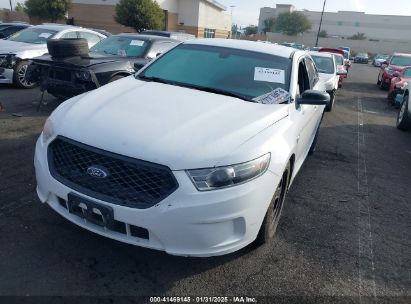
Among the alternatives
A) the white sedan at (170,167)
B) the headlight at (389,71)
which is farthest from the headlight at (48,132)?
the headlight at (389,71)

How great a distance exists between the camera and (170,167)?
7.62ft

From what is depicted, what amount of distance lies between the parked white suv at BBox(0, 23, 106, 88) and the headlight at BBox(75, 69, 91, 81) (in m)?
2.48

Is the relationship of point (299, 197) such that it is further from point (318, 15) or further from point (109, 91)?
point (318, 15)

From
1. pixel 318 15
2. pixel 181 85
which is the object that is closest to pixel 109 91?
pixel 181 85

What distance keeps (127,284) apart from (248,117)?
1.59m

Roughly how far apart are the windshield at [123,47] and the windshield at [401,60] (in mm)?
12865

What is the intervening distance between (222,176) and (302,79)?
89.4 inches

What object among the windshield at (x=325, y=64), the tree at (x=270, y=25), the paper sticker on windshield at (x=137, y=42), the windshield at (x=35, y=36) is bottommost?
the tree at (x=270, y=25)

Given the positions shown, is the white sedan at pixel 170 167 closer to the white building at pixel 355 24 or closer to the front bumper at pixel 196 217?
the front bumper at pixel 196 217

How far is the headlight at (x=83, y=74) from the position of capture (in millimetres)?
6121

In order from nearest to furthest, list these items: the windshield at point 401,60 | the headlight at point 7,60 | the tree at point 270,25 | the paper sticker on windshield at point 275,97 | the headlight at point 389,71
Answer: the paper sticker on windshield at point 275,97, the headlight at point 7,60, the headlight at point 389,71, the windshield at point 401,60, the tree at point 270,25

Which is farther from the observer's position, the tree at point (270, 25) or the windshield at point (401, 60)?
the tree at point (270, 25)

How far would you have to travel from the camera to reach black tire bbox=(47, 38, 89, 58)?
6227mm

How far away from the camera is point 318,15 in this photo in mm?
105438
